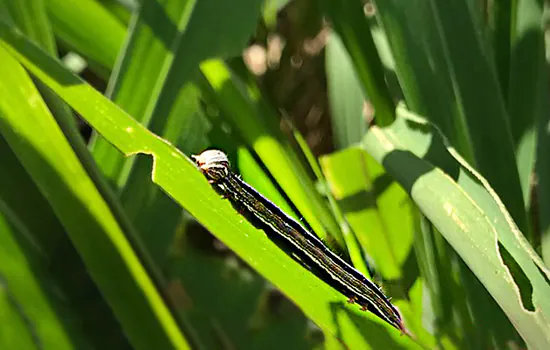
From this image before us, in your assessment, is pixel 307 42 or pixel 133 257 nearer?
pixel 133 257

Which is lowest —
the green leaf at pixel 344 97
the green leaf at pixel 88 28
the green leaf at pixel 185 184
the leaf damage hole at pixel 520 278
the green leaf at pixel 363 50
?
the leaf damage hole at pixel 520 278

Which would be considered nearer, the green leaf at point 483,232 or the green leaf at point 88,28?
the green leaf at point 483,232

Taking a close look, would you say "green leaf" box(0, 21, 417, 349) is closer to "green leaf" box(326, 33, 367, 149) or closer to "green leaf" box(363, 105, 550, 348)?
"green leaf" box(363, 105, 550, 348)

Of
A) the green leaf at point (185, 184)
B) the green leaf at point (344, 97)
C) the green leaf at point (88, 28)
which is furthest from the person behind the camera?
the green leaf at point (344, 97)

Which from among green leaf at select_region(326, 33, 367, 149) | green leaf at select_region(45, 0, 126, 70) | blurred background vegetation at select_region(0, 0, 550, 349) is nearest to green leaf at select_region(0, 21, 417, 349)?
blurred background vegetation at select_region(0, 0, 550, 349)

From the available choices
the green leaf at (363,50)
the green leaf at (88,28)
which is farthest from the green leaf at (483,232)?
the green leaf at (88,28)

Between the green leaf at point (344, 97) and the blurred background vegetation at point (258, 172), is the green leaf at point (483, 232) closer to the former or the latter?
the blurred background vegetation at point (258, 172)

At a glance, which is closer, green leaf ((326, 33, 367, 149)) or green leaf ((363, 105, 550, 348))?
green leaf ((363, 105, 550, 348))

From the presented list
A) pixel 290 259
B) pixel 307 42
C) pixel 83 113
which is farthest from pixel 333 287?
pixel 307 42

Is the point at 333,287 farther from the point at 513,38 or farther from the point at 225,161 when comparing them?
the point at 513,38
